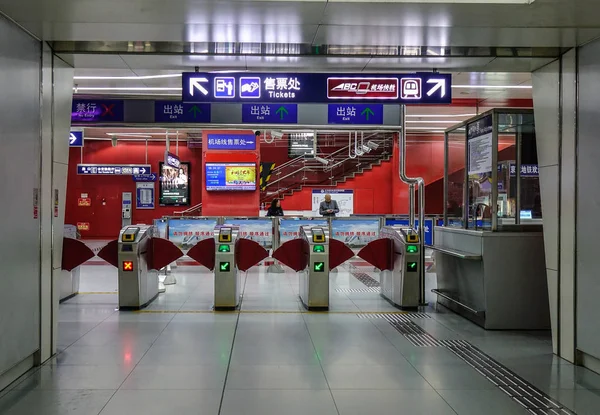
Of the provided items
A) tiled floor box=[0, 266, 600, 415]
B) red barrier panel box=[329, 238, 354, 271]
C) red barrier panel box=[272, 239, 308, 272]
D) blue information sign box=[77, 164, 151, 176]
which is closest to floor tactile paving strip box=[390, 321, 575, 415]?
tiled floor box=[0, 266, 600, 415]

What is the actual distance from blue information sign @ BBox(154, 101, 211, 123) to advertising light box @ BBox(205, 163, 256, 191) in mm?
4923

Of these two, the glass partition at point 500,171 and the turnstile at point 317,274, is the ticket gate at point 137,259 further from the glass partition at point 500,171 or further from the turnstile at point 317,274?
the glass partition at point 500,171

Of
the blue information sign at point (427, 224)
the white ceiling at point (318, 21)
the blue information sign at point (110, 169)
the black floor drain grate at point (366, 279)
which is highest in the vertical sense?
the white ceiling at point (318, 21)

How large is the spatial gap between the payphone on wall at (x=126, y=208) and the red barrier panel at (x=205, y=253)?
12.9 m

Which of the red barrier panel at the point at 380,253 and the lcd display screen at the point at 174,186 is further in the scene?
the lcd display screen at the point at 174,186

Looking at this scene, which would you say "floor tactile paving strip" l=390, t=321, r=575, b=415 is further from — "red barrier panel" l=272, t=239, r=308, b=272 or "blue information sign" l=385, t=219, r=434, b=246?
"blue information sign" l=385, t=219, r=434, b=246

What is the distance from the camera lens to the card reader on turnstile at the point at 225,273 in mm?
6594

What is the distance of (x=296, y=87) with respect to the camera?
5441mm

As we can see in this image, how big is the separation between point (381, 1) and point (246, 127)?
13.7ft

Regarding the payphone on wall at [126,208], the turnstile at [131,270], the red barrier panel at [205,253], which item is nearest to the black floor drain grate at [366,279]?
the red barrier panel at [205,253]

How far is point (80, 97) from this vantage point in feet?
22.9

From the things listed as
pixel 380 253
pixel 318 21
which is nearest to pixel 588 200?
pixel 318 21

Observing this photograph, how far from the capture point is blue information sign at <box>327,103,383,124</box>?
→ 7418 millimetres

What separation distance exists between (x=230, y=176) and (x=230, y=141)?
0.84 m
